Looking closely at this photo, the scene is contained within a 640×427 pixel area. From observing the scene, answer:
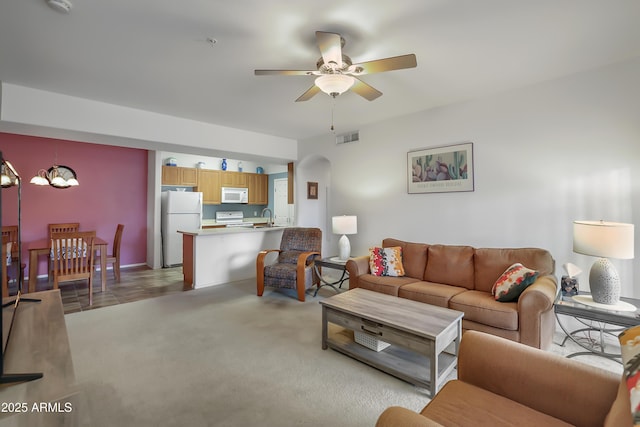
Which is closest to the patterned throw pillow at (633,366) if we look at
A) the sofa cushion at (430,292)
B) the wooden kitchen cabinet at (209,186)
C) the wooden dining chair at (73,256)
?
the sofa cushion at (430,292)

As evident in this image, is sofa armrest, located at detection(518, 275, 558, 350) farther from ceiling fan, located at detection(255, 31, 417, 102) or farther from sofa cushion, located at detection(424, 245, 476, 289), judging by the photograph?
ceiling fan, located at detection(255, 31, 417, 102)

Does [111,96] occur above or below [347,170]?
above

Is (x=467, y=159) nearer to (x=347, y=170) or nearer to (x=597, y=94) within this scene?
(x=597, y=94)

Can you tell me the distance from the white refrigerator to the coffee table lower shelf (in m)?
4.73

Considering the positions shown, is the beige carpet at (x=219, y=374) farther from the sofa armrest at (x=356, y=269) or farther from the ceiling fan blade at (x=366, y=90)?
the ceiling fan blade at (x=366, y=90)

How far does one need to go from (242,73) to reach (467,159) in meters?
2.75

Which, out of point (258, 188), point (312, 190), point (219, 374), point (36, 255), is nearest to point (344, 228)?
point (312, 190)

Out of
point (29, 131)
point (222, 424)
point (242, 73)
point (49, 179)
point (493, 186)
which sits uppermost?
point (242, 73)

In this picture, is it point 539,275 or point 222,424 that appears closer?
point 222,424

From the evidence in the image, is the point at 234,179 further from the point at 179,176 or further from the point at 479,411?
the point at 479,411

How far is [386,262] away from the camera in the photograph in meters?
3.63

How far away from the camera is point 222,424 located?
1757 millimetres

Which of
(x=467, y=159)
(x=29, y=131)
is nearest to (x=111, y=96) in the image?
(x=29, y=131)

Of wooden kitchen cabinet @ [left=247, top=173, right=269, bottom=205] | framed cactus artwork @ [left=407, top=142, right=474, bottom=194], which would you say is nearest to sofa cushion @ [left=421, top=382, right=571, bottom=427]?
framed cactus artwork @ [left=407, top=142, right=474, bottom=194]
